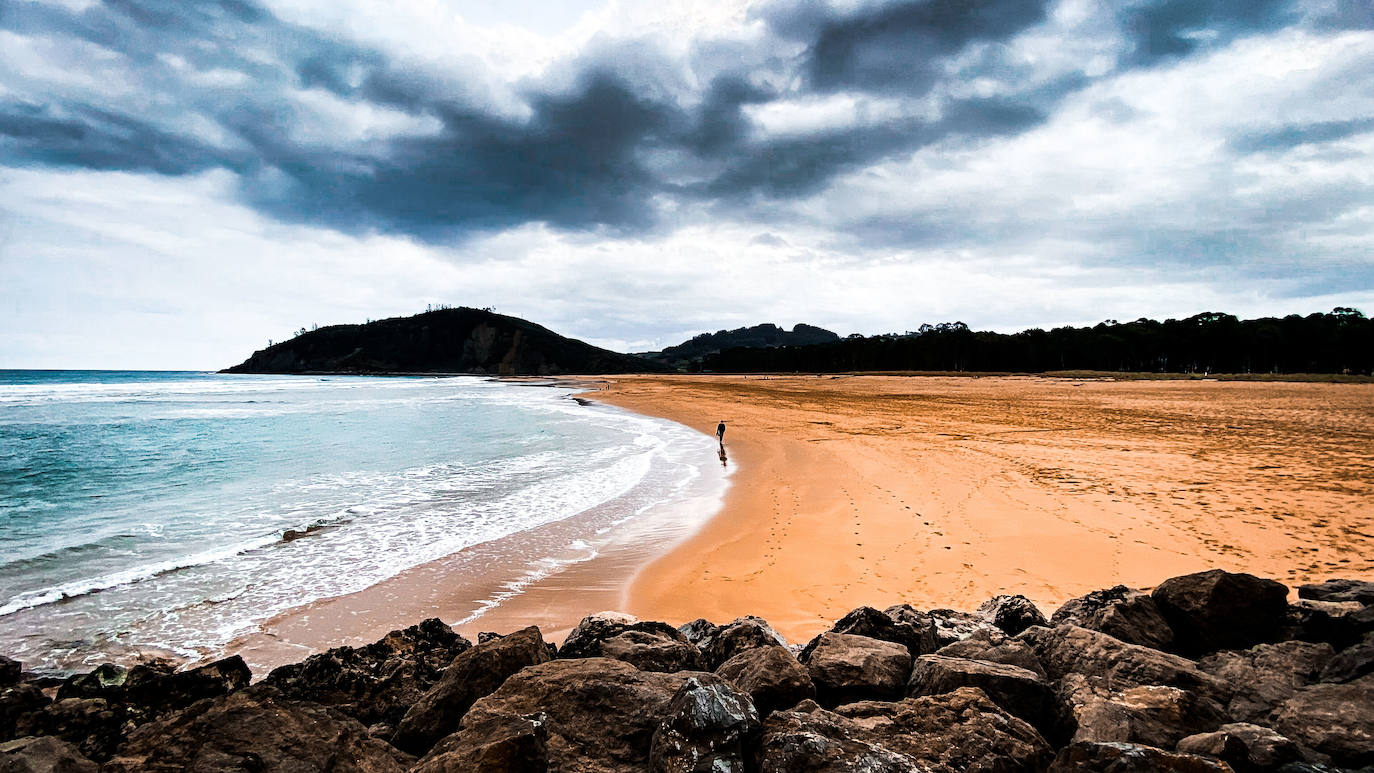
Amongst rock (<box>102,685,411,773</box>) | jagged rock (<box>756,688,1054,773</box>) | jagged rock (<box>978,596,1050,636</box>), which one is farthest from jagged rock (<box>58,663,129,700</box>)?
jagged rock (<box>978,596,1050,636</box>)

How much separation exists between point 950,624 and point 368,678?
4556 millimetres

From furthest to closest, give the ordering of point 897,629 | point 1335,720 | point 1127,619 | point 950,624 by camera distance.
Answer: point 950,624, point 897,629, point 1127,619, point 1335,720

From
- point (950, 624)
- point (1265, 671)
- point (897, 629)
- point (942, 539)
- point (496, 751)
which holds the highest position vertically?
point (496, 751)

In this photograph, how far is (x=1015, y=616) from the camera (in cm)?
465

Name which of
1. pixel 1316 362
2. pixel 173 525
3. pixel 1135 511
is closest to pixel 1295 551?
pixel 1135 511

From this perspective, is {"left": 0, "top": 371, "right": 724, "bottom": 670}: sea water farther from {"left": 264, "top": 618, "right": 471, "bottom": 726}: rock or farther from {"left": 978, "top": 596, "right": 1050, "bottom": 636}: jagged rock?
{"left": 978, "top": 596, "right": 1050, "bottom": 636}: jagged rock

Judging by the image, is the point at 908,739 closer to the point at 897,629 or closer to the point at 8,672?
the point at 897,629

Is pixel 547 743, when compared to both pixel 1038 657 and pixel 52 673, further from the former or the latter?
pixel 52 673

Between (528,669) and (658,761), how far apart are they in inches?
47.1

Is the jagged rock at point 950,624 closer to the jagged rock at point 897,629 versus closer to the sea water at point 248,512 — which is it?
the jagged rock at point 897,629

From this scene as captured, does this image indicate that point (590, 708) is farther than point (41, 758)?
Yes

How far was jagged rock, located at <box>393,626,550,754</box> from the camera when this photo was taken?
3332 mm

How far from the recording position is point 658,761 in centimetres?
259

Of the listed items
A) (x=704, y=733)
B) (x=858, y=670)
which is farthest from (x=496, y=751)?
(x=858, y=670)
